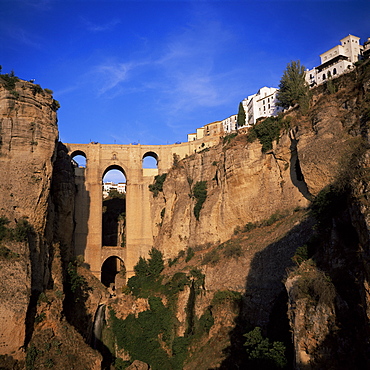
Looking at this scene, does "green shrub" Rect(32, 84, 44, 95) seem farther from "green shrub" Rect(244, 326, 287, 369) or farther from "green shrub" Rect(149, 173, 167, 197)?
"green shrub" Rect(244, 326, 287, 369)

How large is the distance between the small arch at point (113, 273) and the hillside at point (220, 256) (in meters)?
3.95

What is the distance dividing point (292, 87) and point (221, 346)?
2155 cm

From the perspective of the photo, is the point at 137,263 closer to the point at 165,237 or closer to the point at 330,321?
the point at 165,237

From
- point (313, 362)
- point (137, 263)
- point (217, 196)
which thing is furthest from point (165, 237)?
point (313, 362)

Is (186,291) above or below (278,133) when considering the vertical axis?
below

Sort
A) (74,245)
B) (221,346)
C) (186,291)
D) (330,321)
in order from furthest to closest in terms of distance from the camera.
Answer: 1. (74,245)
2. (186,291)
3. (221,346)
4. (330,321)

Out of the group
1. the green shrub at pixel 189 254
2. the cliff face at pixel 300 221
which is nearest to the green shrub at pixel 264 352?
the cliff face at pixel 300 221

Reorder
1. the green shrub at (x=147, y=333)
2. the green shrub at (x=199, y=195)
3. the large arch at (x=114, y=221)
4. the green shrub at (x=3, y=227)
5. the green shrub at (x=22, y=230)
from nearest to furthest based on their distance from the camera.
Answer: the green shrub at (x=3, y=227), the green shrub at (x=22, y=230), the green shrub at (x=147, y=333), the green shrub at (x=199, y=195), the large arch at (x=114, y=221)

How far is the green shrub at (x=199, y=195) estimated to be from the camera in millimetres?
39906

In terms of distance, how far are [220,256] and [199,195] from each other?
8402 millimetres

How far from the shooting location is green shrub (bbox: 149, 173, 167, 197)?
44562mm

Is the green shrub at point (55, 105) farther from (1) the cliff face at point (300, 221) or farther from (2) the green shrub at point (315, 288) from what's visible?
(2) the green shrub at point (315, 288)

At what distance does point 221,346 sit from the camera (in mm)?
26656

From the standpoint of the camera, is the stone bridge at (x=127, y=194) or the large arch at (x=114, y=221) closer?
the stone bridge at (x=127, y=194)
